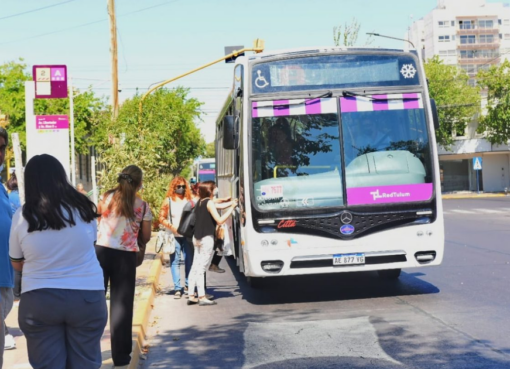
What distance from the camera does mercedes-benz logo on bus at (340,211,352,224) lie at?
10.3 metres

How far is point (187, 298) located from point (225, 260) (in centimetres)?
620

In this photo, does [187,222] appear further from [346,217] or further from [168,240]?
[346,217]

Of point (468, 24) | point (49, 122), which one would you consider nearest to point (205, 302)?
point (49, 122)

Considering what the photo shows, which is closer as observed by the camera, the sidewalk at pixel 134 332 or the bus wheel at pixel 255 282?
the sidewalk at pixel 134 332

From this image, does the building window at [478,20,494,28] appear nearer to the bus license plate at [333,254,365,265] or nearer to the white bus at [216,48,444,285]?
the white bus at [216,48,444,285]

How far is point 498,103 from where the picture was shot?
201 ft

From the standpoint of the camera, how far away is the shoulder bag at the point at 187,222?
11.0 metres

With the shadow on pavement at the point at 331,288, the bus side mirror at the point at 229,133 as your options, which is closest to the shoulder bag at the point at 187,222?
the bus side mirror at the point at 229,133

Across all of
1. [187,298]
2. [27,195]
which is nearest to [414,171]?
[187,298]

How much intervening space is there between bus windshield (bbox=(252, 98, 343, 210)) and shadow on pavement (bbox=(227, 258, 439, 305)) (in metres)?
1.55

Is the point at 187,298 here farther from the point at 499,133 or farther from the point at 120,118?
the point at 499,133

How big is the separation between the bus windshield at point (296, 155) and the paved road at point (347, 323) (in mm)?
1464

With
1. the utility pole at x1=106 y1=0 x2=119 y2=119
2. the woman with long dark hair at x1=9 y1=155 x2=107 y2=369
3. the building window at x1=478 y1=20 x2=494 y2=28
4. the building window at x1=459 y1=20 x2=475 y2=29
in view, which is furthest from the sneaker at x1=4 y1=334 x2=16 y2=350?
the building window at x1=478 y1=20 x2=494 y2=28

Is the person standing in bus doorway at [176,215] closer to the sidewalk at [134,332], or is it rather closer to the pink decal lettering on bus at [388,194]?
the sidewalk at [134,332]
